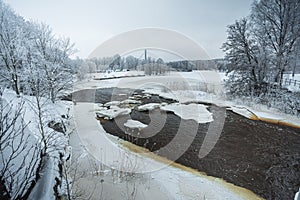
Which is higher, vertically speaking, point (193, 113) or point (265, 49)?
point (265, 49)

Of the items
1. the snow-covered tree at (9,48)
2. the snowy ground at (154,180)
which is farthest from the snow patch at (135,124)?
the snow-covered tree at (9,48)

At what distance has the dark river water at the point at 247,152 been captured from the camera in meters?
4.91

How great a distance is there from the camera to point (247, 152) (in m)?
6.58

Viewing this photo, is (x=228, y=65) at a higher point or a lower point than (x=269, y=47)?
lower

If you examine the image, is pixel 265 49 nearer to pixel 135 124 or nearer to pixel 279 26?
pixel 279 26

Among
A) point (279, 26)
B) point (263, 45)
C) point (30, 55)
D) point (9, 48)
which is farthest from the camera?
point (263, 45)

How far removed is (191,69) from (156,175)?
30282 mm

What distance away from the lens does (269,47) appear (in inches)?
520

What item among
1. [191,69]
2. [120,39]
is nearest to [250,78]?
[120,39]

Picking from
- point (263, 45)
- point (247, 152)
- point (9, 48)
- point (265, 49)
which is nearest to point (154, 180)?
point (247, 152)

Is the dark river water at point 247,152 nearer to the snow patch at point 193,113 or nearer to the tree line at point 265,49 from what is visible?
the snow patch at point 193,113

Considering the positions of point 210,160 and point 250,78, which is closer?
point 210,160

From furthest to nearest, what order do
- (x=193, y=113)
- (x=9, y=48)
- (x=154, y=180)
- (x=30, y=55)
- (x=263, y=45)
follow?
(x=263, y=45) < (x=193, y=113) < (x=30, y=55) < (x=9, y=48) < (x=154, y=180)

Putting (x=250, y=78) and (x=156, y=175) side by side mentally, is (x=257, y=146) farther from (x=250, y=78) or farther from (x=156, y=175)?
(x=250, y=78)
